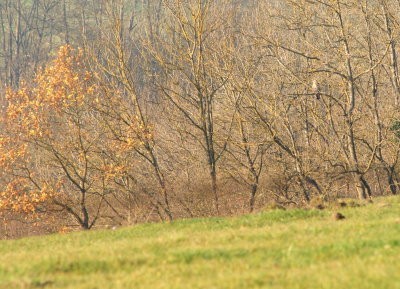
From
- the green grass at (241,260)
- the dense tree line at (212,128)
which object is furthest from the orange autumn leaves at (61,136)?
the green grass at (241,260)

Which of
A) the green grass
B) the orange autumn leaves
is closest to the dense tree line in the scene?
the orange autumn leaves

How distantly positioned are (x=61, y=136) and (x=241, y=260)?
25790mm

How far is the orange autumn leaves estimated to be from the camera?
3195 cm

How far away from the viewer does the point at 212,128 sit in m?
37.5

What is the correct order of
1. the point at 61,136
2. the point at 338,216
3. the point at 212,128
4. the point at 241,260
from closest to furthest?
the point at 241,260 < the point at 338,216 < the point at 61,136 < the point at 212,128

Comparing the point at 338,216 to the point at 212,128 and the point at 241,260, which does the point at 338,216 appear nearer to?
the point at 241,260

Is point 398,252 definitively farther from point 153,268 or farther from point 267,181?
point 267,181

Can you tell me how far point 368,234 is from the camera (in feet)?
41.8

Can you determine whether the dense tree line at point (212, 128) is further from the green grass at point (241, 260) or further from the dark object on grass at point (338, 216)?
the green grass at point (241, 260)

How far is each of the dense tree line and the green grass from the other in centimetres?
1539

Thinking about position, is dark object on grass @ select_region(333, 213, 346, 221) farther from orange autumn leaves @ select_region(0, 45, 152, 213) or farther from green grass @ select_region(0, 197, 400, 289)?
orange autumn leaves @ select_region(0, 45, 152, 213)

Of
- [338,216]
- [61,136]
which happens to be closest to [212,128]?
[61,136]

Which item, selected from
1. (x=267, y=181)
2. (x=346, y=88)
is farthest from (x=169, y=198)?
(x=346, y=88)

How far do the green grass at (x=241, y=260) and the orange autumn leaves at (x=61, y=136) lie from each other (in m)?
16.3
